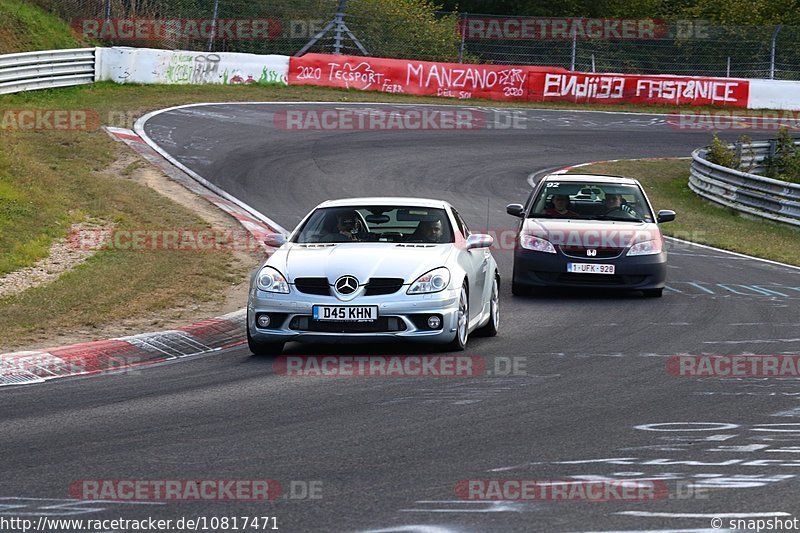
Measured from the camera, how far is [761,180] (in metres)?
25.3

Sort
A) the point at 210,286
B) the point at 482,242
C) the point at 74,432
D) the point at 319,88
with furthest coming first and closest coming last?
1. the point at 319,88
2. the point at 210,286
3. the point at 482,242
4. the point at 74,432

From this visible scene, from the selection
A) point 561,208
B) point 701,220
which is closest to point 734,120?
point 701,220

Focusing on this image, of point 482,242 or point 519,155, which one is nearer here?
point 482,242

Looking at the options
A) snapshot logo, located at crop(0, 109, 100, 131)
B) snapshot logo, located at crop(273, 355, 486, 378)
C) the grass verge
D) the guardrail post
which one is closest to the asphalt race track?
snapshot logo, located at crop(273, 355, 486, 378)

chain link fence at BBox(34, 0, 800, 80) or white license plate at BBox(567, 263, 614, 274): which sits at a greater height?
chain link fence at BBox(34, 0, 800, 80)

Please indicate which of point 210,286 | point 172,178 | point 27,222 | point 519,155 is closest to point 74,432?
point 210,286

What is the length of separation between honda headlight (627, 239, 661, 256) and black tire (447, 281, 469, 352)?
14.4 ft

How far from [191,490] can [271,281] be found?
463cm

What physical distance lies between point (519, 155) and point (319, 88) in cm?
909

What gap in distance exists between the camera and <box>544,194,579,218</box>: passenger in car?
15.7 m

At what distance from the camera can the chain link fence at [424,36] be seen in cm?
3797

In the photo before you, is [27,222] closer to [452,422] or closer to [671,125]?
[452,422]

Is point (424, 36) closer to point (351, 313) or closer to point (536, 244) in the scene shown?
point (536, 244)

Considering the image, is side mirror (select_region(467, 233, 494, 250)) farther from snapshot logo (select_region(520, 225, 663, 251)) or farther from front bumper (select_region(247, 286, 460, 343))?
snapshot logo (select_region(520, 225, 663, 251))
